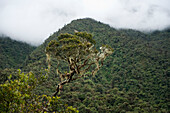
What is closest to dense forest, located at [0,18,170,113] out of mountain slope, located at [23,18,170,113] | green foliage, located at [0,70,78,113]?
mountain slope, located at [23,18,170,113]

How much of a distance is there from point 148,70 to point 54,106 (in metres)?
56.3

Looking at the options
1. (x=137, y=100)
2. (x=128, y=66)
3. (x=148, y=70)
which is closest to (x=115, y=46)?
(x=128, y=66)

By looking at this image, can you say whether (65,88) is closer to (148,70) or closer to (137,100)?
(137,100)

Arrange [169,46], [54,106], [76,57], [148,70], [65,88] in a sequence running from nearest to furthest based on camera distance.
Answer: [54,106]
[76,57]
[65,88]
[148,70]
[169,46]

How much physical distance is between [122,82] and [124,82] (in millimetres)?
637

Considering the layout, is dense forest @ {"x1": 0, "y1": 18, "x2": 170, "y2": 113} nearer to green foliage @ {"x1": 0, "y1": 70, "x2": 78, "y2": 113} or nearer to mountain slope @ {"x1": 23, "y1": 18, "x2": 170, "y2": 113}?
mountain slope @ {"x1": 23, "y1": 18, "x2": 170, "y2": 113}

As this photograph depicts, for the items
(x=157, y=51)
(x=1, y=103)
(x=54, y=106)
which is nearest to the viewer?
(x=1, y=103)

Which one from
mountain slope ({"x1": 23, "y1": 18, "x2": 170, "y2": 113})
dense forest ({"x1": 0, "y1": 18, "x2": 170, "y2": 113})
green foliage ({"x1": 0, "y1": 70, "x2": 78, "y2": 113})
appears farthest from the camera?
mountain slope ({"x1": 23, "y1": 18, "x2": 170, "y2": 113})

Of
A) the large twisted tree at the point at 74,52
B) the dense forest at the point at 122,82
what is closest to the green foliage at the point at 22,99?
the large twisted tree at the point at 74,52

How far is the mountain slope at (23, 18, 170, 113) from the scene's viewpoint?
133 ft

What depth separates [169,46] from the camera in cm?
7306

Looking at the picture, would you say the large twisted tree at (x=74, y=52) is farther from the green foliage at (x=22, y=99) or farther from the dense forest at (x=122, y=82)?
the dense forest at (x=122, y=82)

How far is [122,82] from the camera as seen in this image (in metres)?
55.5

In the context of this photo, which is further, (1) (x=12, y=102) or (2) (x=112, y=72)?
(2) (x=112, y=72)
